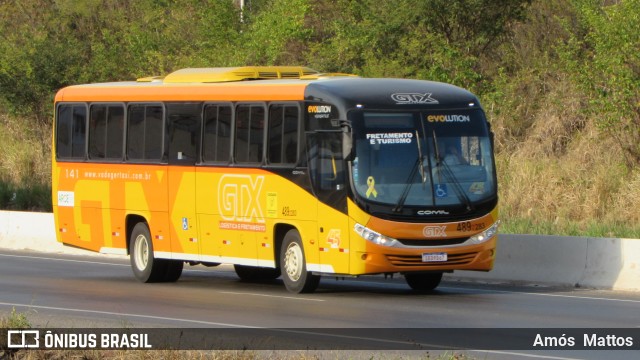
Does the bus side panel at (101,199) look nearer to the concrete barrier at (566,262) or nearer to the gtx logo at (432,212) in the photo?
the gtx logo at (432,212)

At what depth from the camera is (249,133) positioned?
20.5 m

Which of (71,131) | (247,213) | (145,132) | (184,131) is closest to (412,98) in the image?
(247,213)

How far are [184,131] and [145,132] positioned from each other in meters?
1.03

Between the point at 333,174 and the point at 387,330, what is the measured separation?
4.40 meters

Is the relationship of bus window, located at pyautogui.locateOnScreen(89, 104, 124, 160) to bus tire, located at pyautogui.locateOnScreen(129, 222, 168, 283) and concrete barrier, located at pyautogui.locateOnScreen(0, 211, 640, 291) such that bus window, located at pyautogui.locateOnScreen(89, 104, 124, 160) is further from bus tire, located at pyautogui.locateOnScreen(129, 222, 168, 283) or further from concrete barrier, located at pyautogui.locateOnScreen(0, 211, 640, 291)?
concrete barrier, located at pyautogui.locateOnScreen(0, 211, 640, 291)

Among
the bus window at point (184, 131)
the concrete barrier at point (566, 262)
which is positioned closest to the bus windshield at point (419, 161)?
the concrete barrier at point (566, 262)

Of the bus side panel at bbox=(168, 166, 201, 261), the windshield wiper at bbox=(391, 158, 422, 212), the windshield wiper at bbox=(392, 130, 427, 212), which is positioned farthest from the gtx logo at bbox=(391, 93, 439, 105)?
the bus side panel at bbox=(168, 166, 201, 261)

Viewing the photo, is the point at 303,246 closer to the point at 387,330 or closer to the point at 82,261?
the point at 387,330

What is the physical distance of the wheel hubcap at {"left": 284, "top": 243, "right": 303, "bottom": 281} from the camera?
63.6 feet

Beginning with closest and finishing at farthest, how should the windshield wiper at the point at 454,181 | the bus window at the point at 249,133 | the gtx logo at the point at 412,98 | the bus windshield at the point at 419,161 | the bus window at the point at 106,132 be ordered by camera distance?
the bus windshield at the point at 419,161
the windshield wiper at the point at 454,181
the gtx logo at the point at 412,98
the bus window at the point at 249,133
the bus window at the point at 106,132

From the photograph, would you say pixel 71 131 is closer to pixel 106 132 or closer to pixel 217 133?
pixel 106 132

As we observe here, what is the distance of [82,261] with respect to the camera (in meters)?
28.3

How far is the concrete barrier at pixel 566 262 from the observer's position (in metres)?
20.3

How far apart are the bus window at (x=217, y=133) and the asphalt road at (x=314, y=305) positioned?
2.08m
